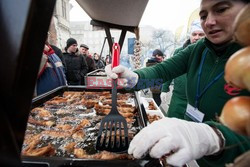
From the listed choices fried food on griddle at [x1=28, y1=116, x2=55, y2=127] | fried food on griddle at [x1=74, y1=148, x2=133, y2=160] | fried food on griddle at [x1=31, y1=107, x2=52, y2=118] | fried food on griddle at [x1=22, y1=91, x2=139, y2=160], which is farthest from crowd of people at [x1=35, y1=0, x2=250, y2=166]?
fried food on griddle at [x1=28, y1=116, x2=55, y2=127]

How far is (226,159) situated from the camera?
0.81 metres

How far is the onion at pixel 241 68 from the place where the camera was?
0.29m

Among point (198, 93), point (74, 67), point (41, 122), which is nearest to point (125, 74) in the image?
point (198, 93)

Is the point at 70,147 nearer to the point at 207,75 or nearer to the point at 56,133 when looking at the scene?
the point at 56,133

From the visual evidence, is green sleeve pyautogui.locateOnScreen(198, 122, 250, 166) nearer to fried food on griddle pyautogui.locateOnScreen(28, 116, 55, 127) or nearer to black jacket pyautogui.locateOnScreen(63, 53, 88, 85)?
fried food on griddle pyautogui.locateOnScreen(28, 116, 55, 127)

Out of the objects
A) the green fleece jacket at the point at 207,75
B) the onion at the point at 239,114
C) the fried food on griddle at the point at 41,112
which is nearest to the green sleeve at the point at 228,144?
the green fleece jacket at the point at 207,75

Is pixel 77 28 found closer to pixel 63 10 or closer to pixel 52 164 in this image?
pixel 63 10

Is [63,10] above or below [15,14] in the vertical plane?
above

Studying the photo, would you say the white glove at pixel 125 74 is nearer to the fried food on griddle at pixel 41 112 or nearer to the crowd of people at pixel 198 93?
the crowd of people at pixel 198 93

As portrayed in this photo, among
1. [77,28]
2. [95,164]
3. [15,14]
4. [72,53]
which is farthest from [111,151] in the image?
[77,28]

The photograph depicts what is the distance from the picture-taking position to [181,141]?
79 cm

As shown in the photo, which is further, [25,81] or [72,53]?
[72,53]

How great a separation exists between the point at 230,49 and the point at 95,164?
1.22m

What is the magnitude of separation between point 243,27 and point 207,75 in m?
1.24
